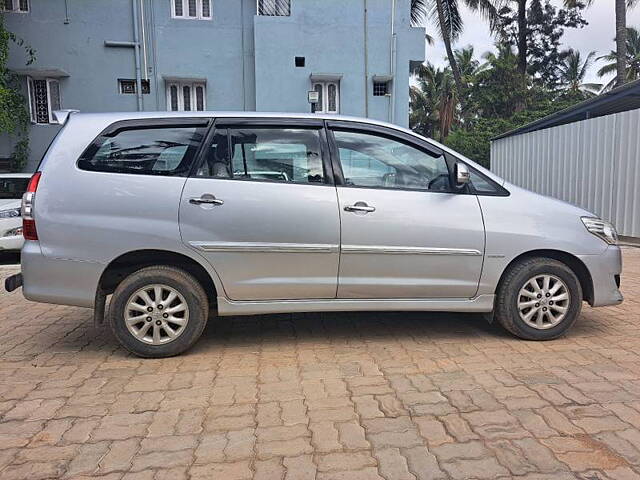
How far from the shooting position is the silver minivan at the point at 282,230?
12.4 ft

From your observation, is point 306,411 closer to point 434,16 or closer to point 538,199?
point 538,199

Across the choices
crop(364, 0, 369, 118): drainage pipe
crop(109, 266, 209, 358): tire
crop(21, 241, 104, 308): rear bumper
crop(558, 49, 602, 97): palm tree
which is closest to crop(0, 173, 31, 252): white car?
crop(21, 241, 104, 308): rear bumper

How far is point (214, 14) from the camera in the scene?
15086 millimetres

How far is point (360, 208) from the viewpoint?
3.92 meters

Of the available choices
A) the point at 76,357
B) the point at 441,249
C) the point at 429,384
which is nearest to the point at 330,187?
the point at 441,249

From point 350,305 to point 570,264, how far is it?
189cm

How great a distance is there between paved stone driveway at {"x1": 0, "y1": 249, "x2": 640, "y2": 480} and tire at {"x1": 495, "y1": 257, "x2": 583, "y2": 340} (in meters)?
0.16

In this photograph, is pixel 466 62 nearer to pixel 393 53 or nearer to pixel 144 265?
pixel 393 53

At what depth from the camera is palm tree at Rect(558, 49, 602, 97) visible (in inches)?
1126

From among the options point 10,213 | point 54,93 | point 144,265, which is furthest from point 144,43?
A: point 144,265

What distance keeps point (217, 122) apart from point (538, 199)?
2659mm

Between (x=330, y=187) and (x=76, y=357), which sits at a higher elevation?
(x=330, y=187)

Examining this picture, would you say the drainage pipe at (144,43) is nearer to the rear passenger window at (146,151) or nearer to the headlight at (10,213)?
the headlight at (10,213)

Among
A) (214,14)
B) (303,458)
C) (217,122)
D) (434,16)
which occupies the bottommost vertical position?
(303,458)
